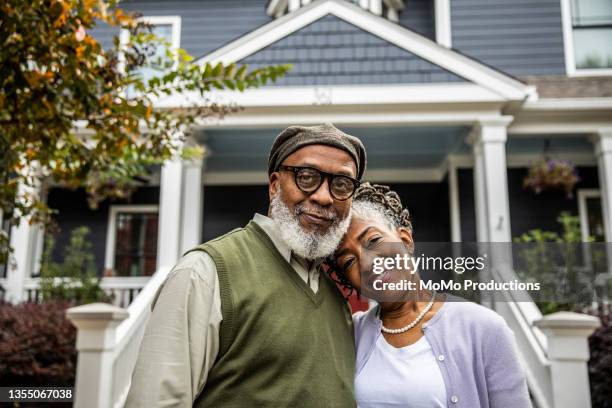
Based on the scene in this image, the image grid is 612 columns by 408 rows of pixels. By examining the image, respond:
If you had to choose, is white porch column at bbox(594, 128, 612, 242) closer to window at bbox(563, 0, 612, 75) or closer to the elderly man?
window at bbox(563, 0, 612, 75)

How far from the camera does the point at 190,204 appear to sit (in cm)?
776

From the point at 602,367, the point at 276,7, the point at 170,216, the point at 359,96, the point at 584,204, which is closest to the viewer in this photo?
the point at 602,367

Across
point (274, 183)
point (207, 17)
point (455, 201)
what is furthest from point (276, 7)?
point (274, 183)

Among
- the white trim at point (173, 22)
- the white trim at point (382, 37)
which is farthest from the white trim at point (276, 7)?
the white trim at point (382, 37)

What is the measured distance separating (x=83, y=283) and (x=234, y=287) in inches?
258

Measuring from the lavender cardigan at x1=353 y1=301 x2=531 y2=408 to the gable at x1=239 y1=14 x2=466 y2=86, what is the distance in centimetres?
604

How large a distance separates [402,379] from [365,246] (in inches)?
18.2

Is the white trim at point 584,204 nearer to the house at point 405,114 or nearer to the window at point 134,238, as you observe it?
the house at point 405,114

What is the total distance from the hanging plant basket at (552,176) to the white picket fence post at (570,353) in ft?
13.4

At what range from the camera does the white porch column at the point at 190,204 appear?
7660mm

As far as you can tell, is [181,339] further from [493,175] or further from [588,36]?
[588,36]

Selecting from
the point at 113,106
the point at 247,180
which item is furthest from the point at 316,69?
the point at 113,106

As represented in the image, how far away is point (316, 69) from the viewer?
774 cm

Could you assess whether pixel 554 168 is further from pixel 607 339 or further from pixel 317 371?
pixel 317 371
